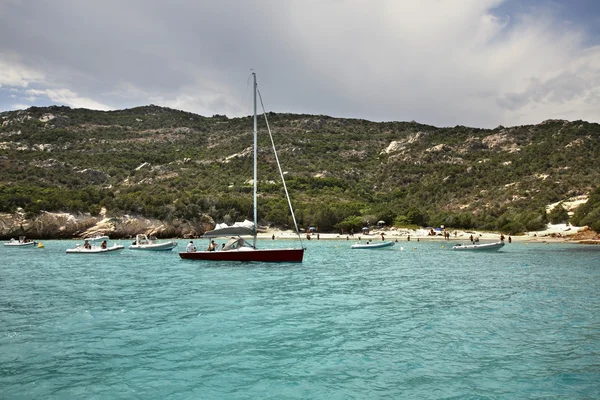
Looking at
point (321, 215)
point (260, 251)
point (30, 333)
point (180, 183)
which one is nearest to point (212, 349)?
point (30, 333)

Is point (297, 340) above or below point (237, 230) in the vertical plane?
below

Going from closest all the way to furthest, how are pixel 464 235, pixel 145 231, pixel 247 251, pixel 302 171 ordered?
pixel 247 251, pixel 464 235, pixel 145 231, pixel 302 171

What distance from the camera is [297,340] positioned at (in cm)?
1329

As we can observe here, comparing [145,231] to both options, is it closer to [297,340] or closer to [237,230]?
[237,230]

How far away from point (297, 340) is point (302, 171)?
5351 inches

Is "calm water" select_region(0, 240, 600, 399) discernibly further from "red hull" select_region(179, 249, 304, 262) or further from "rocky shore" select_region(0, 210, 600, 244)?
"rocky shore" select_region(0, 210, 600, 244)

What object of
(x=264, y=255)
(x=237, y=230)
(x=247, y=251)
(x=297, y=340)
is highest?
(x=237, y=230)

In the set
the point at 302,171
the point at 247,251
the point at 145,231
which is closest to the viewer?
the point at 247,251

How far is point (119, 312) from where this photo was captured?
1761 centimetres

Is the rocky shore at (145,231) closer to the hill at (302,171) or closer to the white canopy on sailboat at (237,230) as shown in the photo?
the hill at (302,171)

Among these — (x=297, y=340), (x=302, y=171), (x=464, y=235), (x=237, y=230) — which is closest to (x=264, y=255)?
(x=237, y=230)

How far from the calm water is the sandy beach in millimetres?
57982

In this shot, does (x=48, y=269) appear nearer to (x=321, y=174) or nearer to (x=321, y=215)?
(x=321, y=215)

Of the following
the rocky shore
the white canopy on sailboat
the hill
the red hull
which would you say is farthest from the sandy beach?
the red hull
